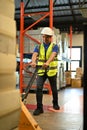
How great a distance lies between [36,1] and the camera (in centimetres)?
1482

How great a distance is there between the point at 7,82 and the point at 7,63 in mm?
131

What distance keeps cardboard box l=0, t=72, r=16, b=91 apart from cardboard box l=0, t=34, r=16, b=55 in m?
0.15

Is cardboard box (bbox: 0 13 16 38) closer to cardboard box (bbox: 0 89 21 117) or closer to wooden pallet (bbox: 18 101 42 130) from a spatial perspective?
cardboard box (bbox: 0 89 21 117)

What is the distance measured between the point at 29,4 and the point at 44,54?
9.78 m

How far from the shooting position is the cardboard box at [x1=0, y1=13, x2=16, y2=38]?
1697 mm

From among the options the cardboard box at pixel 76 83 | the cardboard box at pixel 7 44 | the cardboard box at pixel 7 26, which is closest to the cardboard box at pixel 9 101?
the cardboard box at pixel 7 44

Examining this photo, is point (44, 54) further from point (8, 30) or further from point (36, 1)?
point (36, 1)

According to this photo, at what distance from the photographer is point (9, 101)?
5.81 feet

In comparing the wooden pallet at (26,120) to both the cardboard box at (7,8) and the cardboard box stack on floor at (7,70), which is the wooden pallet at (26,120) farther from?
A: the cardboard box at (7,8)

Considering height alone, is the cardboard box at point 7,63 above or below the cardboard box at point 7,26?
below

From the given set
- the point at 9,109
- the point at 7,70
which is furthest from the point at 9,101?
the point at 7,70

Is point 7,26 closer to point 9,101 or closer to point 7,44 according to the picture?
point 7,44

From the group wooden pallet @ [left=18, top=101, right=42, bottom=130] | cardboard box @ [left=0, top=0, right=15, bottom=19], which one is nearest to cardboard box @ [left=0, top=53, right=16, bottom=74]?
cardboard box @ [left=0, top=0, right=15, bottom=19]

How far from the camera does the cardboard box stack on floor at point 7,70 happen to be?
169cm
